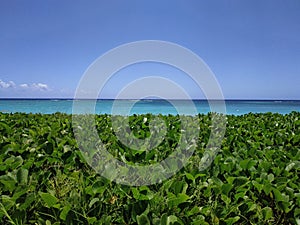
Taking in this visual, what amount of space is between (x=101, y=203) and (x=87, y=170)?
0.98m

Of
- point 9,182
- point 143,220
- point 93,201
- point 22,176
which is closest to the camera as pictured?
point 143,220

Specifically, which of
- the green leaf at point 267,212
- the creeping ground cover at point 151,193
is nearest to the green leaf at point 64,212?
the creeping ground cover at point 151,193

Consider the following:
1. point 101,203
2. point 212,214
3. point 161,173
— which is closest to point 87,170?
point 161,173

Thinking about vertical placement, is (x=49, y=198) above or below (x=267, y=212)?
above

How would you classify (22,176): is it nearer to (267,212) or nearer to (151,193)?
(151,193)

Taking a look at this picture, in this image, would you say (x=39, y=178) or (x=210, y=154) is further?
(x=210, y=154)

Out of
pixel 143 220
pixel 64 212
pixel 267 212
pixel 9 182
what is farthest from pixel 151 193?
pixel 9 182

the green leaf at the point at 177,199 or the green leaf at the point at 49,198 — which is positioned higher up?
the green leaf at the point at 49,198

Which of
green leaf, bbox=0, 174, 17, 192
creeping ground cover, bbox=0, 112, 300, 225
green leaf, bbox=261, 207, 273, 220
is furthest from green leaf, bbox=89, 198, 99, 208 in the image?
green leaf, bbox=261, 207, 273, 220

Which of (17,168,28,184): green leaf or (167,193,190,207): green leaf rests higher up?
(17,168,28,184): green leaf

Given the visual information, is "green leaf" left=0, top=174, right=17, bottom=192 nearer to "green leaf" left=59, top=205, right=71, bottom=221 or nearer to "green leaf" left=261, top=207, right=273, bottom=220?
"green leaf" left=59, top=205, right=71, bottom=221

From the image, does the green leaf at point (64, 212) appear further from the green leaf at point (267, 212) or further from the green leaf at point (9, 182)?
the green leaf at point (267, 212)

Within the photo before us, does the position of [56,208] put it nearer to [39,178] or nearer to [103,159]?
[39,178]

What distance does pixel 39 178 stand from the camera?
84.6 inches
